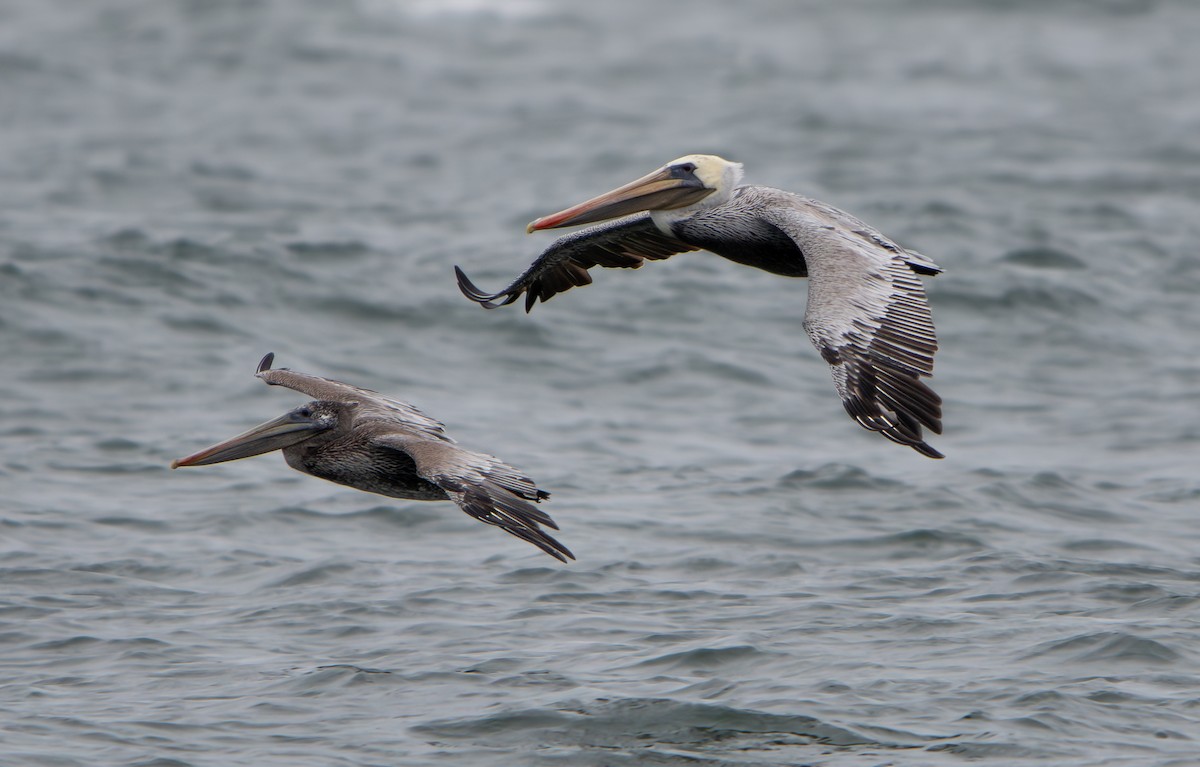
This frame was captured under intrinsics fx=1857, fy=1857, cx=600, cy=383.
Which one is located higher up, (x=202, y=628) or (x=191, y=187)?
(x=191, y=187)

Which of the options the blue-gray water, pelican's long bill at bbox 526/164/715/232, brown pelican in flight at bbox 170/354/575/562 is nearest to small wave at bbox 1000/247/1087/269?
the blue-gray water

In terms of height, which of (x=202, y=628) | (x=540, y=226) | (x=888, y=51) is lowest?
(x=202, y=628)

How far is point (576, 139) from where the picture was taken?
65.7 feet

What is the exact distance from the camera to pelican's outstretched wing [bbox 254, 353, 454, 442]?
901cm

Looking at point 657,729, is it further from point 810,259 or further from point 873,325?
point 810,259

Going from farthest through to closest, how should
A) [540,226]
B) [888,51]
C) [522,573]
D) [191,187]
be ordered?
[888,51] → [191,187] → [522,573] → [540,226]

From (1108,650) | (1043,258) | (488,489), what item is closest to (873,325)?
(488,489)

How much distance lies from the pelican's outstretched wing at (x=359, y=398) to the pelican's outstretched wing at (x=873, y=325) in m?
2.00

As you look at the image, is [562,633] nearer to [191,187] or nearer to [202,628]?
[202,628]

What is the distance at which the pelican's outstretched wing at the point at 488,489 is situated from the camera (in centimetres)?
727

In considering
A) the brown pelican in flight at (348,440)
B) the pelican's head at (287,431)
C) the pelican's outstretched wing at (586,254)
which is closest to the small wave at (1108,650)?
the brown pelican in flight at (348,440)

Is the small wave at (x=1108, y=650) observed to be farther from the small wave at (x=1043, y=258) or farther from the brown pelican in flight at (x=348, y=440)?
the small wave at (x=1043, y=258)

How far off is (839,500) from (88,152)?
10.9 metres

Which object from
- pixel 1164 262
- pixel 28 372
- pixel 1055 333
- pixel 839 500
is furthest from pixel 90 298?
pixel 1164 262
